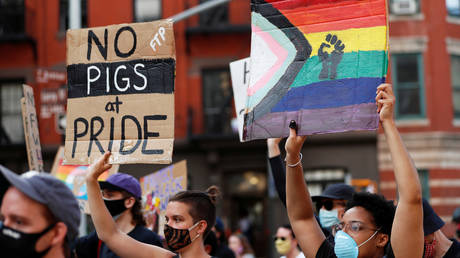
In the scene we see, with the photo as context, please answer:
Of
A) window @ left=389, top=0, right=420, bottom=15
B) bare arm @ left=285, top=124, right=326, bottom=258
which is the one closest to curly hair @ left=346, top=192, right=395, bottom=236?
bare arm @ left=285, top=124, right=326, bottom=258

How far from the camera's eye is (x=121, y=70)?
4.50 metres

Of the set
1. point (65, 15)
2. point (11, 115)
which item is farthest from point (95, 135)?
point (65, 15)

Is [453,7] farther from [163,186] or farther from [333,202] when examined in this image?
[333,202]

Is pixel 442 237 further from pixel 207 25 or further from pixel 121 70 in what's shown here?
pixel 207 25

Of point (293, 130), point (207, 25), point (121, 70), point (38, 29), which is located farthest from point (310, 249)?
point (38, 29)

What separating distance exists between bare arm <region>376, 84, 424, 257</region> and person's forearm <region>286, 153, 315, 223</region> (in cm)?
65

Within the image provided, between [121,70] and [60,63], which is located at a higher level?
[60,63]

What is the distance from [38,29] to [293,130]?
18.4m

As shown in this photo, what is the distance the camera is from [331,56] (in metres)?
3.76

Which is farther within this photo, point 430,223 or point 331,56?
point 430,223

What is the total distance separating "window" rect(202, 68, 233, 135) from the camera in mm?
19688

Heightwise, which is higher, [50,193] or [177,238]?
[50,193]

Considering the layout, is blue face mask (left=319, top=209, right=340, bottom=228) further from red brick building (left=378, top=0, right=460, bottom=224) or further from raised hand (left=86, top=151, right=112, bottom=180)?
red brick building (left=378, top=0, right=460, bottom=224)

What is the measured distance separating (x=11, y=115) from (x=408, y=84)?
12.8m
